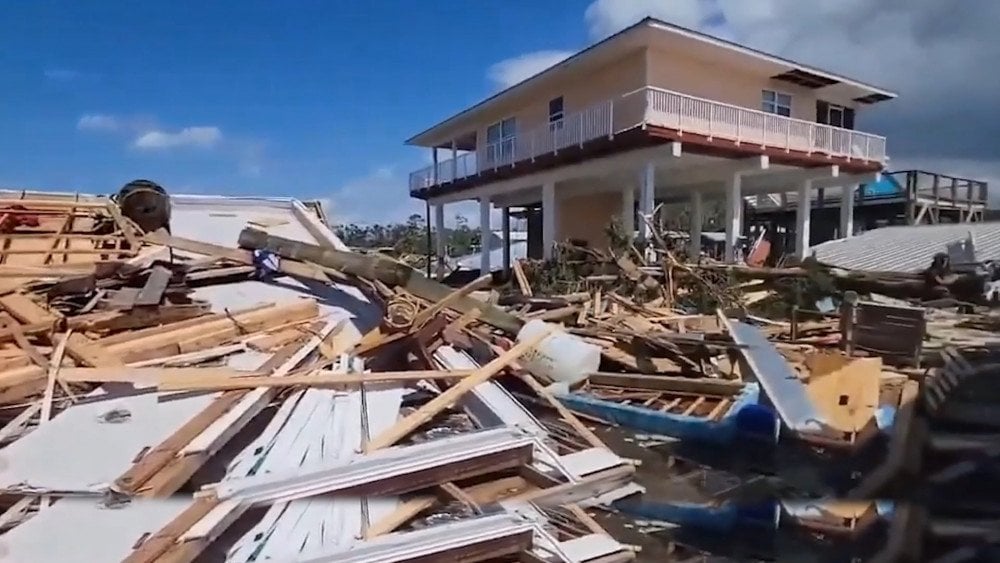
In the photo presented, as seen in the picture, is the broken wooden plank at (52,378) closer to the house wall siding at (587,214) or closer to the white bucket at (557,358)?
the white bucket at (557,358)

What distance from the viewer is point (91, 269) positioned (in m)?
5.32

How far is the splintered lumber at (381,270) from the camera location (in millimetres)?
5238

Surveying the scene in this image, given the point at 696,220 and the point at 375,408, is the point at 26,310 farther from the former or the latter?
the point at 696,220

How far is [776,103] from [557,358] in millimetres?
16069

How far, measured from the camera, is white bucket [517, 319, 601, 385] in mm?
4934

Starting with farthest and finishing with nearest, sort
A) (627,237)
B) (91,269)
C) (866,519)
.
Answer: (627,237) → (91,269) → (866,519)

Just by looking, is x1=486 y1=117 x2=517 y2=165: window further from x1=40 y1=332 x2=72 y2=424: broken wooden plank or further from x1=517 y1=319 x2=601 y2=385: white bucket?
x1=40 y1=332 x2=72 y2=424: broken wooden plank

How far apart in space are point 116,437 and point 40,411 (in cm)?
55

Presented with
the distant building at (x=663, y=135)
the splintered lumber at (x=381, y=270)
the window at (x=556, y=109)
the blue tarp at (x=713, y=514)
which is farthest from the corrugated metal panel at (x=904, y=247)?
the blue tarp at (x=713, y=514)

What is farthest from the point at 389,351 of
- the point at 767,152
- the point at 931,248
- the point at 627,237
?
the point at 767,152

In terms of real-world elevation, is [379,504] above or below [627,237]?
below

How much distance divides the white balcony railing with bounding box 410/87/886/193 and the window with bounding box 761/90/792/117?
5.87 ft

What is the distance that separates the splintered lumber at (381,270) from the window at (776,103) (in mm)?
15387

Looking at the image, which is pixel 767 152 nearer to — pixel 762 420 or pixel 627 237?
pixel 627 237
